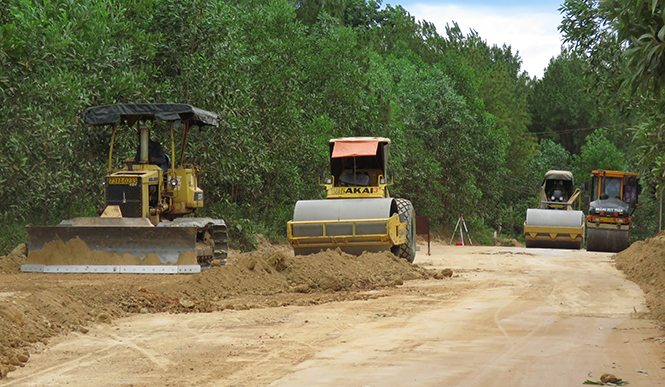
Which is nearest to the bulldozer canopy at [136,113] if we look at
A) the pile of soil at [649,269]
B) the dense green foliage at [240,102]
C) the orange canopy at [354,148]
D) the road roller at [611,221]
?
the dense green foliage at [240,102]

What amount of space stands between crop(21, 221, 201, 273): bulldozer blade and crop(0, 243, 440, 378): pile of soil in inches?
8.3

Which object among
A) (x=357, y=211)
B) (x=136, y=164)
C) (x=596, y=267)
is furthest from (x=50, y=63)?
(x=596, y=267)

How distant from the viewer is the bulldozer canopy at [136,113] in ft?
45.9

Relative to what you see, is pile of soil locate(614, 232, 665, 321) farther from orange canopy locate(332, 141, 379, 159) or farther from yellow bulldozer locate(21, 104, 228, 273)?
yellow bulldozer locate(21, 104, 228, 273)

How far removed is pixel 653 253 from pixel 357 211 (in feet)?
26.4

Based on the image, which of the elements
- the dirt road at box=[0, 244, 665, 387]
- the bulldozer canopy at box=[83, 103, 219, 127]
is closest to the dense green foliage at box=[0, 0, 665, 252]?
the bulldozer canopy at box=[83, 103, 219, 127]

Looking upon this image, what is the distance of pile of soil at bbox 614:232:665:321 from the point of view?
11.9 m

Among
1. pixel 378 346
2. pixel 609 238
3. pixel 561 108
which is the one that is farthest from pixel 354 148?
pixel 561 108

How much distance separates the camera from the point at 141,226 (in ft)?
41.9

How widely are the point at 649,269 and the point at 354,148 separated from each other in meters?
7.39

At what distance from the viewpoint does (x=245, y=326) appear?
9500mm

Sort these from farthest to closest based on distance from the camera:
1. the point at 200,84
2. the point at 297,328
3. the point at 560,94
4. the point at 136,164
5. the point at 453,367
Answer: the point at 560,94 → the point at 200,84 → the point at 136,164 → the point at 297,328 → the point at 453,367

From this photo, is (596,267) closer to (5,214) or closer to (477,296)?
(477,296)

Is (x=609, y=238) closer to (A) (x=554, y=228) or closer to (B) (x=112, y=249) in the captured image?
(A) (x=554, y=228)
